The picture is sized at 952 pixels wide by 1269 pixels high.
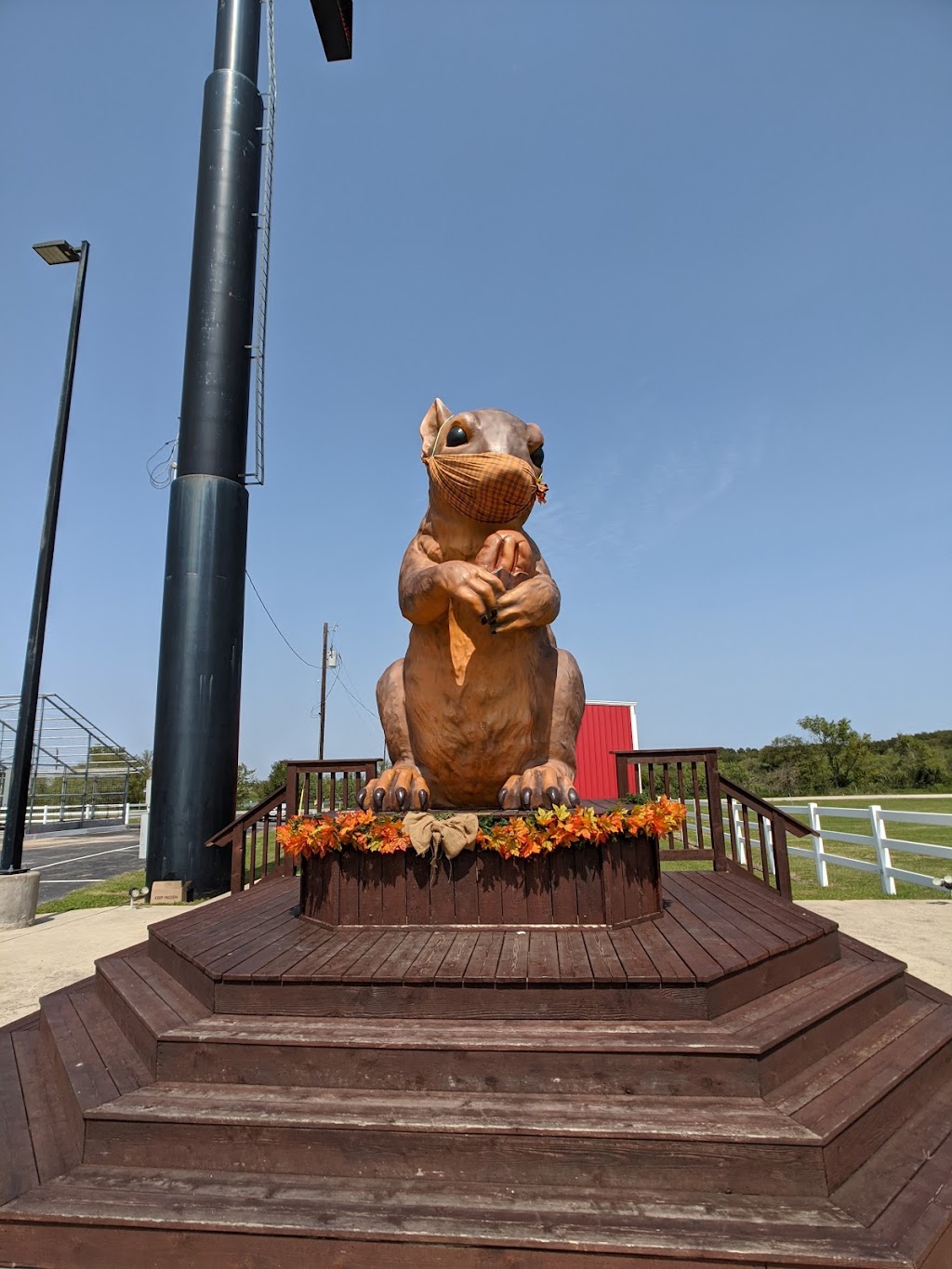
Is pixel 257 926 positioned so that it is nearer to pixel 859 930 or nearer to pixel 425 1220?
pixel 425 1220

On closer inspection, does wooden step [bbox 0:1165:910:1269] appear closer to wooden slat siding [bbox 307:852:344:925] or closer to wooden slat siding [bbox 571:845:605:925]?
wooden slat siding [bbox 571:845:605:925]

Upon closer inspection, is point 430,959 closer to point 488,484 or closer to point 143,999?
point 143,999

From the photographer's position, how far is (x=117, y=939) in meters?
7.93

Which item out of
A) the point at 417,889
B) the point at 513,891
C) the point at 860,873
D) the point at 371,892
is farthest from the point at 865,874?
the point at 371,892

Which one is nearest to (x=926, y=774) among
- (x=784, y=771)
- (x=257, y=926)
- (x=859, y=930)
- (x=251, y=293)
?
(x=784, y=771)

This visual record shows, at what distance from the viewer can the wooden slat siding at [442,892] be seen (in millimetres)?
3930

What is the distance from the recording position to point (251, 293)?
495 inches

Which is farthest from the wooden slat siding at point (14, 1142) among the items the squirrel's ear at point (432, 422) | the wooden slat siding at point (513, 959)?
the squirrel's ear at point (432, 422)

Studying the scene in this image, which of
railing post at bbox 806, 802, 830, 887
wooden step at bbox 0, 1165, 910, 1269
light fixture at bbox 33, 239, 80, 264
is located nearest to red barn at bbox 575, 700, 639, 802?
railing post at bbox 806, 802, 830, 887

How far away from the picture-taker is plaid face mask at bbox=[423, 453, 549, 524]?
395 centimetres

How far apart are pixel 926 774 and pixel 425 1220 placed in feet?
154

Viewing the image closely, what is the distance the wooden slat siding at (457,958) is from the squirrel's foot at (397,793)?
87 cm

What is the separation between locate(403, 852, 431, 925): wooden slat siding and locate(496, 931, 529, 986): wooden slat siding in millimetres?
500

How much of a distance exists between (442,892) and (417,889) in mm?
139
